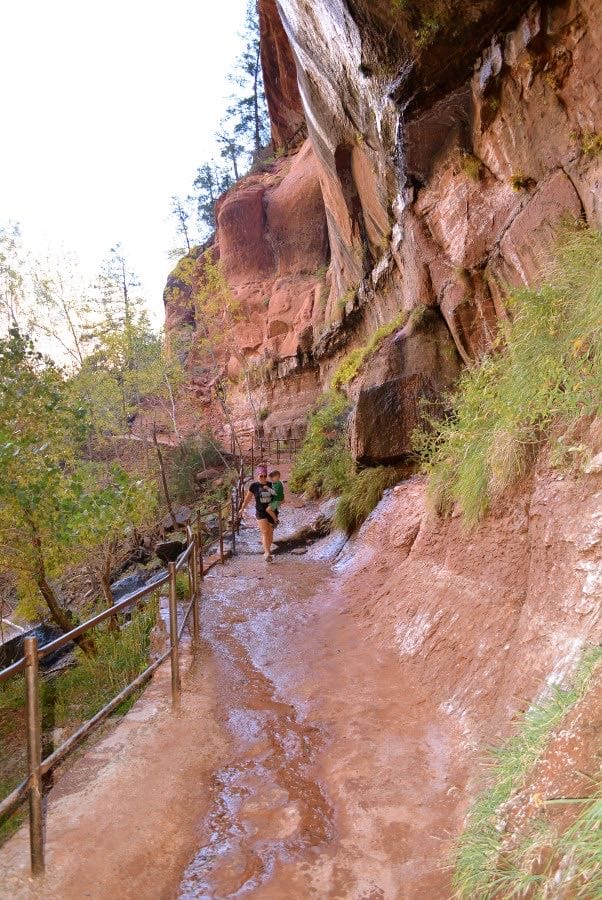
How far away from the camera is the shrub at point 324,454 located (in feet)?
40.5

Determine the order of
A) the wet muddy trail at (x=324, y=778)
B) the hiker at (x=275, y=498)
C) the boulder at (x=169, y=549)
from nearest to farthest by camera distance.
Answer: the wet muddy trail at (x=324, y=778) → the hiker at (x=275, y=498) → the boulder at (x=169, y=549)

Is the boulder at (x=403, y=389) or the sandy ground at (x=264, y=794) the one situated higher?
the boulder at (x=403, y=389)

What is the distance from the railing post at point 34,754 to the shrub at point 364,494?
6.34 metres

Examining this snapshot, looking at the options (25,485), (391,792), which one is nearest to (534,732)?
(391,792)

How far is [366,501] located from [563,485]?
511 centimetres

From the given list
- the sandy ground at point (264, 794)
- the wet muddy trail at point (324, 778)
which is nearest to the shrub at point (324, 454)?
the wet muddy trail at point (324, 778)

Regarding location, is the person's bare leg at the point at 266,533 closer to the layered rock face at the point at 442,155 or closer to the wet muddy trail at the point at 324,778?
the layered rock face at the point at 442,155

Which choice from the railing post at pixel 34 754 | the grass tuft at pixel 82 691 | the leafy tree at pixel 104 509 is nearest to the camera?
the railing post at pixel 34 754

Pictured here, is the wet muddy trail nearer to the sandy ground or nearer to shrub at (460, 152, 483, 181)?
the sandy ground

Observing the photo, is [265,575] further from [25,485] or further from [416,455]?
[25,485]

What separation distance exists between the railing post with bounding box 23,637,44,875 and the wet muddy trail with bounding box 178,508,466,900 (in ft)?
2.05

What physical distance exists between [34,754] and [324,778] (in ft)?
5.46

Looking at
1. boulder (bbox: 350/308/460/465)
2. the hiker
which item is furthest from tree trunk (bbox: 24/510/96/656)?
boulder (bbox: 350/308/460/465)

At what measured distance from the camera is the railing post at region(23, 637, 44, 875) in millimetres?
2270
